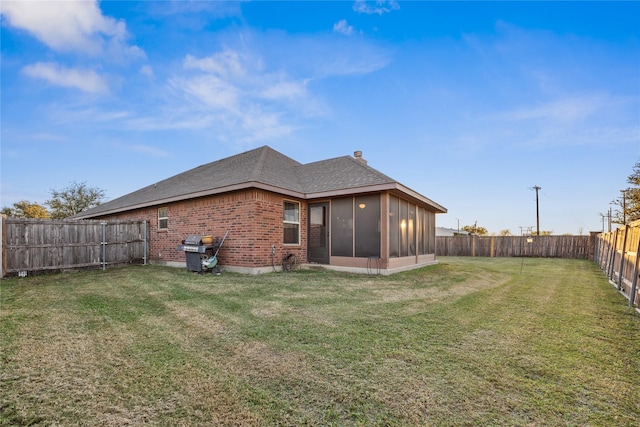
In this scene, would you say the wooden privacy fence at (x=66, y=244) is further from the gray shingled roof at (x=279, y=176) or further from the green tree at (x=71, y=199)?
the green tree at (x=71, y=199)

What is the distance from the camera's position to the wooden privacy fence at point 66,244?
8086 millimetres

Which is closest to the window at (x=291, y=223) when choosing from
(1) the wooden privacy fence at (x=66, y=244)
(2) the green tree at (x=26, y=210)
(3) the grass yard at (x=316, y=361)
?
(3) the grass yard at (x=316, y=361)

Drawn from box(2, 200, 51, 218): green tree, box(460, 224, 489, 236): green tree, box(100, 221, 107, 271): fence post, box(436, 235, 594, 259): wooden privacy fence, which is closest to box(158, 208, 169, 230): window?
box(100, 221, 107, 271): fence post

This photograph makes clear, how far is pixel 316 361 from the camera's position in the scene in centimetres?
264

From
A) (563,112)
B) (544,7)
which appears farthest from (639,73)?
(544,7)

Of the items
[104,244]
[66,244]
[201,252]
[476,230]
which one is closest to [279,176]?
[201,252]

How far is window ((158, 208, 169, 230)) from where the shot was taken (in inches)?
440

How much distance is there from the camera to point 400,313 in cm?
439

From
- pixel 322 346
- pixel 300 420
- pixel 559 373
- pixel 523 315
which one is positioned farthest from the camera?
pixel 523 315

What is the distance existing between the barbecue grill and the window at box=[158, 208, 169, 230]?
314 centimetres

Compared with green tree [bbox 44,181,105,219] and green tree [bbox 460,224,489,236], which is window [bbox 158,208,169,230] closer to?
green tree [bbox 44,181,105,219]

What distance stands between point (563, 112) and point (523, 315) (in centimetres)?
1091

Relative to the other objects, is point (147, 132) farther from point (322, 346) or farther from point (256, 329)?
point (322, 346)

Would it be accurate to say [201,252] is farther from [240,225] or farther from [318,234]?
[318,234]
